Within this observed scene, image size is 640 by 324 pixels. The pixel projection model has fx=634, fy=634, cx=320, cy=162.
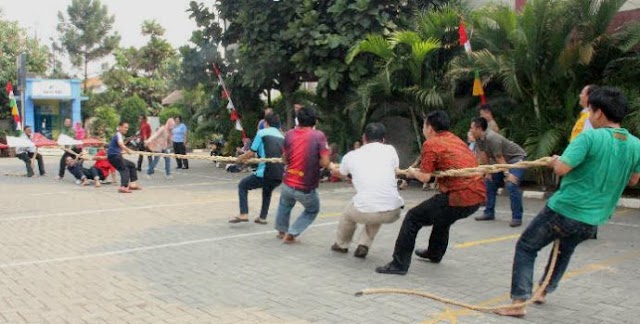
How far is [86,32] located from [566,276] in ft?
162

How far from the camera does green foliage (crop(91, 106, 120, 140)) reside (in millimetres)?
38531

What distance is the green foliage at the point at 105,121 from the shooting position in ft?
126

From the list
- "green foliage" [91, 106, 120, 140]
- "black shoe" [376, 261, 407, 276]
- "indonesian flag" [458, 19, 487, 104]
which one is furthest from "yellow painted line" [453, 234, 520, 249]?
"green foliage" [91, 106, 120, 140]

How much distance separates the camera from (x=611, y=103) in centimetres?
442

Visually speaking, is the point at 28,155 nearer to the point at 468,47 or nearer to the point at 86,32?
the point at 468,47

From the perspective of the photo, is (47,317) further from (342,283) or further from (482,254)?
(482,254)

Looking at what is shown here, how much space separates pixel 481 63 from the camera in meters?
11.7

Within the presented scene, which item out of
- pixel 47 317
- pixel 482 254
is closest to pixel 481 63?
pixel 482 254

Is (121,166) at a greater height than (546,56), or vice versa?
(546,56)

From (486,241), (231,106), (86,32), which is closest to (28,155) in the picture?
(231,106)

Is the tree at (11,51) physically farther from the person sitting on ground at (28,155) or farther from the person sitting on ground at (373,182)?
the person sitting on ground at (373,182)

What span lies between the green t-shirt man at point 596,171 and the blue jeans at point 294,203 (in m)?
3.17

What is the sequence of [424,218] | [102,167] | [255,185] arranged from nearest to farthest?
[424,218] < [255,185] < [102,167]

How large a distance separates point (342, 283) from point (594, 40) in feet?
25.3
